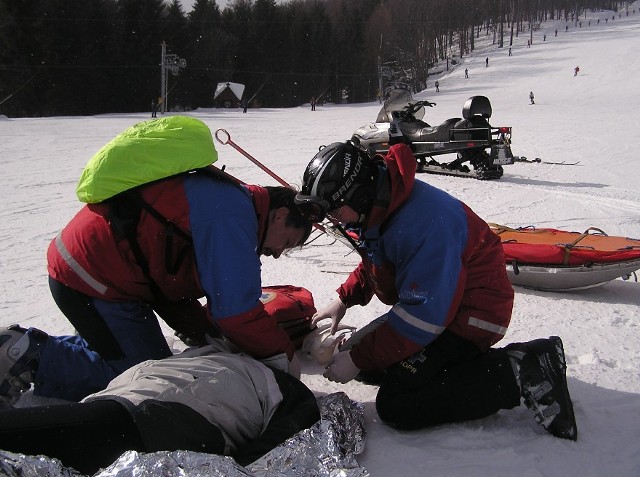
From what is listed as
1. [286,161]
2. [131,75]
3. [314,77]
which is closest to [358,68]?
[314,77]

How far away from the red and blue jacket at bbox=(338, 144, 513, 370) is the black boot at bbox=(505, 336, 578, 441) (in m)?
0.16

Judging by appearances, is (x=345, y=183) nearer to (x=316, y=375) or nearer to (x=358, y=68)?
(x=316, y=375)

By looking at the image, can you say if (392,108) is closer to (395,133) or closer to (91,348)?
(395,133)

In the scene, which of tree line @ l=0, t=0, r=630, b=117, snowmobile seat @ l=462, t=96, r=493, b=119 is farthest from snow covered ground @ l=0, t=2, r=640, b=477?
tree line @ l=0, t=0, r=630, b=117

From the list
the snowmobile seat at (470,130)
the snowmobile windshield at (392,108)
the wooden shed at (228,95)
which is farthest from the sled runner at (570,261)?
the wooden shed at (228,95)

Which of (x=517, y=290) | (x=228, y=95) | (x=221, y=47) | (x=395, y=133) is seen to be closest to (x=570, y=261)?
(x=517, y=290)

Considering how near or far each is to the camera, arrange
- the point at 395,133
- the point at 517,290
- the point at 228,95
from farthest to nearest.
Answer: the point at 228,95, the point at 395,133, the point at 517,290

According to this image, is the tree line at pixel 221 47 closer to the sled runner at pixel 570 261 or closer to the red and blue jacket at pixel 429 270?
the sled runner at pixel 570 261

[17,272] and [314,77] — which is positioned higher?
[314,77]

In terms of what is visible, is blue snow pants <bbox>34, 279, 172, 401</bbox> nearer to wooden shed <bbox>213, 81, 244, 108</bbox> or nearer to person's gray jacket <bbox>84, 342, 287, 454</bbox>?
person's gray jacket <bbox>84, 342, 287, 454</bbox>

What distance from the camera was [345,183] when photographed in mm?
2213

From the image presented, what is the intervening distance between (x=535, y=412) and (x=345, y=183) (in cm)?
114

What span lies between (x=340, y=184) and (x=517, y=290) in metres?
2.04

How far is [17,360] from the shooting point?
7.27 ft
